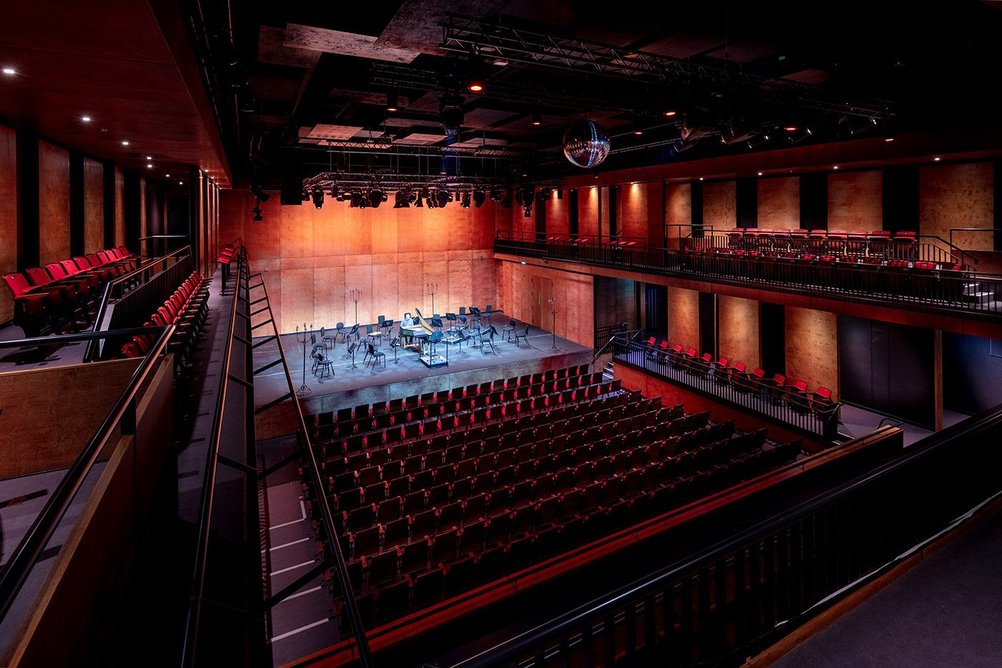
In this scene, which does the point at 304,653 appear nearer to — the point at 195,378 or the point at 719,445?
the point at 195,378

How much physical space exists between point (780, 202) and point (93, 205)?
17.0 meters

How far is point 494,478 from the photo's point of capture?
963cm

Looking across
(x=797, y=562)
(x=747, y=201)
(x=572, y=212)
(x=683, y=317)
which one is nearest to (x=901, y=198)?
(x=747, y=201)

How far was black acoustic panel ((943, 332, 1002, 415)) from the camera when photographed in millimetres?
11758

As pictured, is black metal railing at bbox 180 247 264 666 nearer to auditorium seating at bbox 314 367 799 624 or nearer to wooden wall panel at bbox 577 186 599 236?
auditorium seating at bbox 314 367 799 624

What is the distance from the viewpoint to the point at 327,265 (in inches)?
854

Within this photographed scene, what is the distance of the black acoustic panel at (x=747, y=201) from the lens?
16.1 m

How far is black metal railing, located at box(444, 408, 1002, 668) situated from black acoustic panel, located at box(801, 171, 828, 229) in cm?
1235

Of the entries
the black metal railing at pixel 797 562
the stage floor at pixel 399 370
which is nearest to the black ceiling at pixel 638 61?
the black metal railing at pixel 797 562

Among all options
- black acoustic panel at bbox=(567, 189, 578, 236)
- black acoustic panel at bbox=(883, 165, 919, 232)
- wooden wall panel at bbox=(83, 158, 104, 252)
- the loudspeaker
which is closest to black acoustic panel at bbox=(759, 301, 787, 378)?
black acoustic panel at bbox=(883, 165, 919, 232)

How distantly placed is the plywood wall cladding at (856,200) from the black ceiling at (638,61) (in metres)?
2.14

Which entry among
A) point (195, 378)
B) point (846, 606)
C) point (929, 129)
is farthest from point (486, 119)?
point (846, 606)

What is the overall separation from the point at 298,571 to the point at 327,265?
15357 mm

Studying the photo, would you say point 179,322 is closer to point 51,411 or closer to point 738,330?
point 51,411
